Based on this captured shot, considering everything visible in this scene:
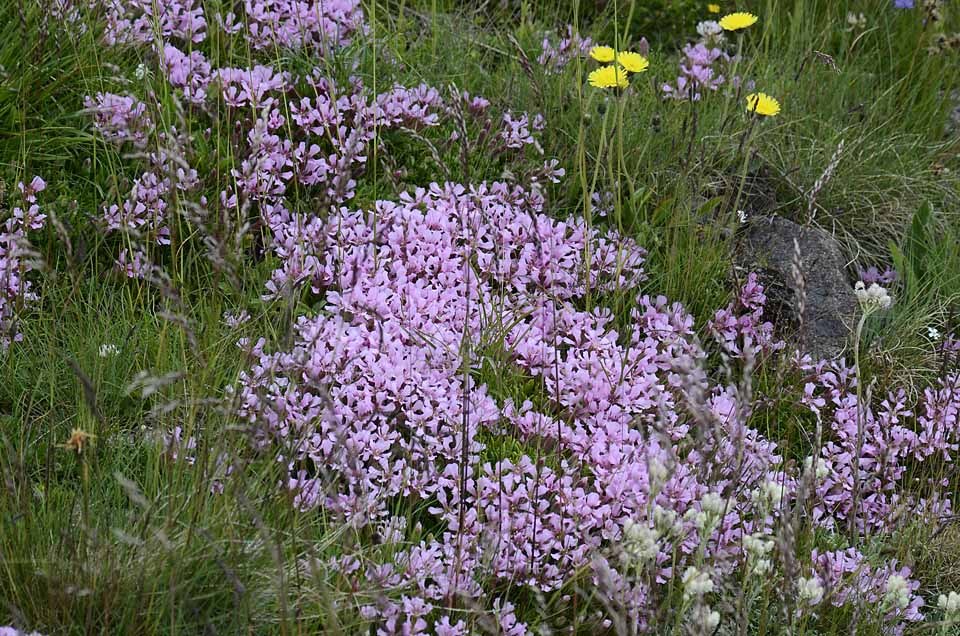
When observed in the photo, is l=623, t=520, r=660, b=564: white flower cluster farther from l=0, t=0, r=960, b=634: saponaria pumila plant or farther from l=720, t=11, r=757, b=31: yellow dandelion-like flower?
l=720, t=11, r=757, b=31: yellow dandelion-like flower

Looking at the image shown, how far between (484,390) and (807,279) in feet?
4.72

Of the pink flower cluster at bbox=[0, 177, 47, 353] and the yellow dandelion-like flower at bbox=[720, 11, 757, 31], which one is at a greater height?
the yellow dandelion-like flower at bbox=[720, 11, 757, 31]

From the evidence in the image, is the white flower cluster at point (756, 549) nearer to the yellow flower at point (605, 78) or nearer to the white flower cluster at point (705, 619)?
the white flower cluster at point (705, 619)

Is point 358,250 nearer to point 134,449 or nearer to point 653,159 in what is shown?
point 134,449

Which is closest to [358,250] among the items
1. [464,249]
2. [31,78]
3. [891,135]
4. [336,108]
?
[464,249]

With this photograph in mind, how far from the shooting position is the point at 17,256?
132 inches

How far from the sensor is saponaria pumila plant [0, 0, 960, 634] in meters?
2.58

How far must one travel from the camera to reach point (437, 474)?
3.03 meters

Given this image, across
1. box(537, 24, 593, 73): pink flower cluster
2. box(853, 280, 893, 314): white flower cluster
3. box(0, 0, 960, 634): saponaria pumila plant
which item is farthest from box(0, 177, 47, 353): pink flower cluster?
box(853, 280, 893, 314): white flower cluster

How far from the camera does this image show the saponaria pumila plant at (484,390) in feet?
8.45

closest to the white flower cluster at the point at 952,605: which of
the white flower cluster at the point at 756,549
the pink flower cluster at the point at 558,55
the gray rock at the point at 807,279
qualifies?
the white flower cluster at the point at 756,549

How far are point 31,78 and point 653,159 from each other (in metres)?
2.50

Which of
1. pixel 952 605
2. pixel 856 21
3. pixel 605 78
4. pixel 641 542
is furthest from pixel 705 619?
pixel 856 21

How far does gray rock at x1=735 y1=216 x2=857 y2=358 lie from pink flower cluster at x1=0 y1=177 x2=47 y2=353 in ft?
8.43
